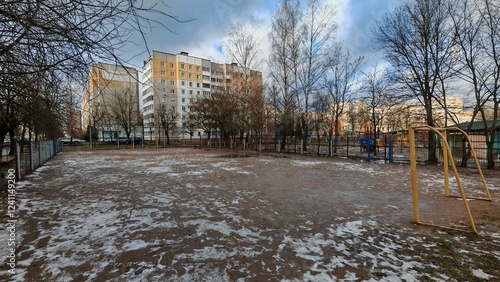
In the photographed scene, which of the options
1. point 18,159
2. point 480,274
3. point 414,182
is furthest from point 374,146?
point 18,159

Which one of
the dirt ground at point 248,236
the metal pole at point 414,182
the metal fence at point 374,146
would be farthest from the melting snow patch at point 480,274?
the metal fence at point 374,146

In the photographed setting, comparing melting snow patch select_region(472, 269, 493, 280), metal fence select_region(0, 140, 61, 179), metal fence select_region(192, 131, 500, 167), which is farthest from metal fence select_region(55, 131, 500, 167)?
metal fence select_region(0, 140, 61, 179)

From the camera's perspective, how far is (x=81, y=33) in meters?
2.51

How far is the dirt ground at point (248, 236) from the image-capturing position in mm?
2912

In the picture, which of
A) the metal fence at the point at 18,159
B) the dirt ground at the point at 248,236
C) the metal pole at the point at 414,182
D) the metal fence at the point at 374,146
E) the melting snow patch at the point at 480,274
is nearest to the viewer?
the melting snow patch at the point at 480,274

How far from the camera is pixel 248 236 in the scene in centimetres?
396

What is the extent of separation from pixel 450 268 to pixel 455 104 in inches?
604

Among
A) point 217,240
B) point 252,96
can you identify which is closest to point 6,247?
point 217,240

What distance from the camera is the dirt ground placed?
2.91 m

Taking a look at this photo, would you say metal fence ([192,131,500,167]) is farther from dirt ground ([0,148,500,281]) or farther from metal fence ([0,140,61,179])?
metal fence ([0,140,61,179])

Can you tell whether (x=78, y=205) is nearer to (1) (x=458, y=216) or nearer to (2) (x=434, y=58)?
(1) (x=458, y=216)

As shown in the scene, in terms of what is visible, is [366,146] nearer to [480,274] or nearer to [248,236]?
[480,274]

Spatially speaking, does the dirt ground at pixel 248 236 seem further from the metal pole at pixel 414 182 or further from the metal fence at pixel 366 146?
the metal fence at pixel 366 146

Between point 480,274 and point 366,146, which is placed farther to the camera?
point 366,146
